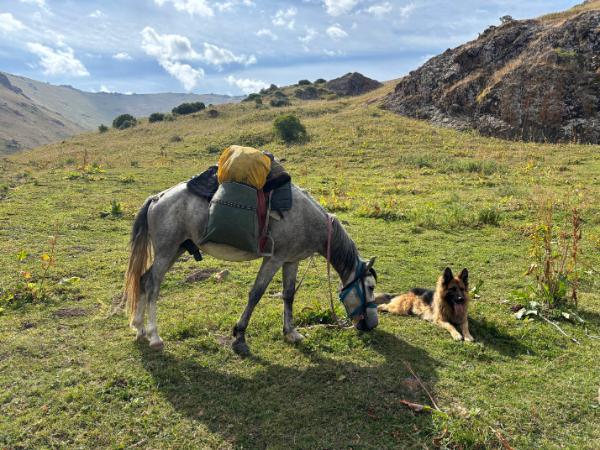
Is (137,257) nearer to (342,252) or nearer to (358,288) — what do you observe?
(342,252)

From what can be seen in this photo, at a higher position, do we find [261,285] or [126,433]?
[261,285]

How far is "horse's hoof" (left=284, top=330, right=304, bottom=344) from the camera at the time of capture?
20.5 ft

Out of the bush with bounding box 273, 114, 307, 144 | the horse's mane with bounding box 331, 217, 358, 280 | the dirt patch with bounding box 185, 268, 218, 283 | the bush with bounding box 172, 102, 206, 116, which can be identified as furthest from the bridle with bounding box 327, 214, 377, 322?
the bush with bounding box 172, 102, 206, 116

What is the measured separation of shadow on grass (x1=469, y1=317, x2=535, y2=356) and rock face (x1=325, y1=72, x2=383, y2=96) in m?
68.1

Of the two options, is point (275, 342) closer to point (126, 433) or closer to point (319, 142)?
point (126, 433)

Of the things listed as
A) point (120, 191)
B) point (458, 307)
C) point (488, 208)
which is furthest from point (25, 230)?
point (488, 208)

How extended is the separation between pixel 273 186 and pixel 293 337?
2318 millimetres

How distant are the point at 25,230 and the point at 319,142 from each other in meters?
23.0

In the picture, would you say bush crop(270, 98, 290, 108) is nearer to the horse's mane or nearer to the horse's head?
the horse's mane

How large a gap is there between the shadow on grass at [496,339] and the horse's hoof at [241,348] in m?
3.53

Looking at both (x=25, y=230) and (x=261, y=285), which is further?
(x=25, y=230)

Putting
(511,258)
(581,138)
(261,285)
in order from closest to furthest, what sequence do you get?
(261,285) → (511,258) → (581,138)

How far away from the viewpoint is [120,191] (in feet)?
60.9

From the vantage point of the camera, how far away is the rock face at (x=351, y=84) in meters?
71.5
